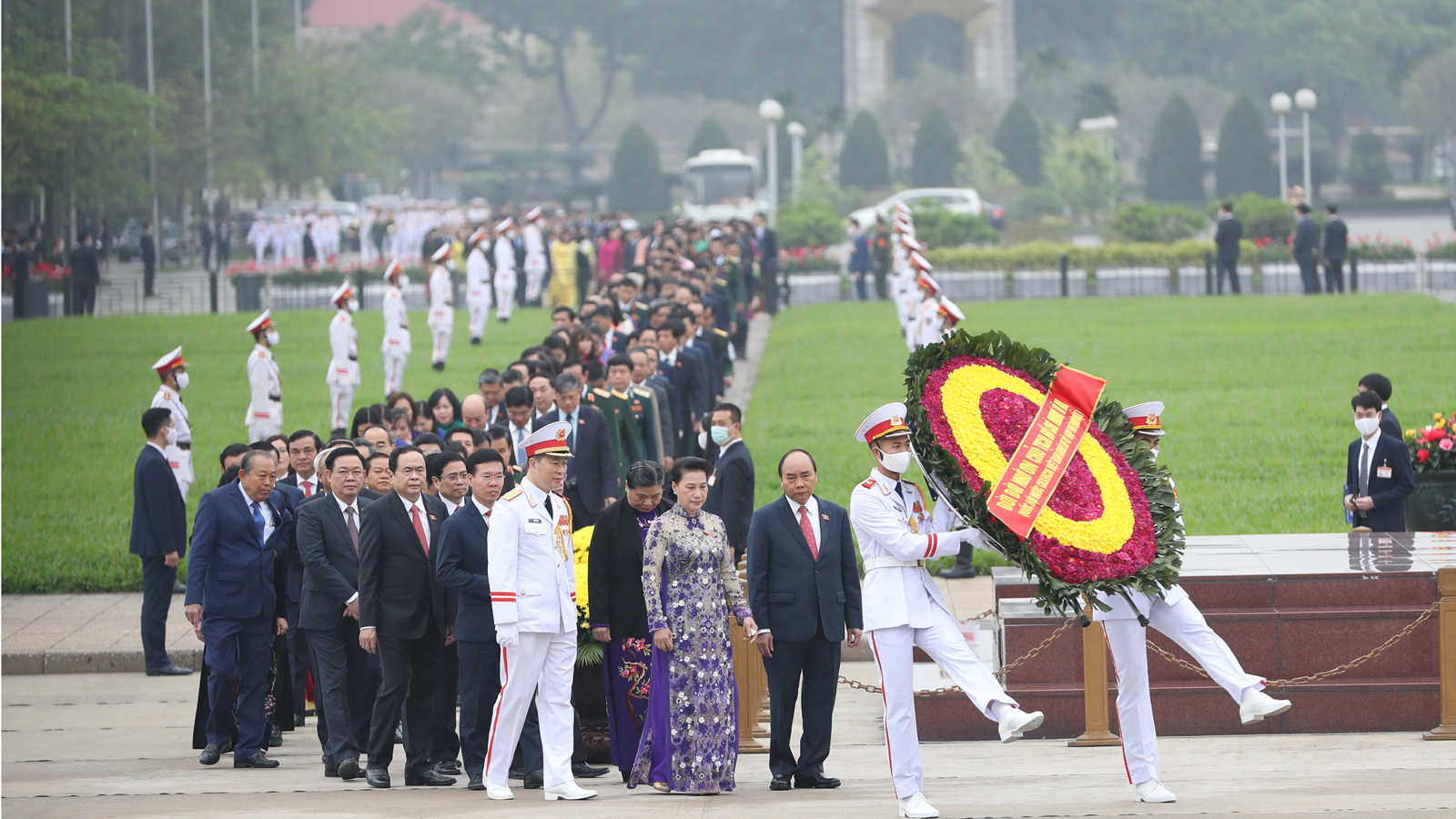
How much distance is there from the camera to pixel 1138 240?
4081cm

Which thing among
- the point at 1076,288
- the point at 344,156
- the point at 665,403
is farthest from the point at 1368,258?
the point at 344,156

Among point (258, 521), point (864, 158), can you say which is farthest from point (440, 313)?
Result: point (864, 158)

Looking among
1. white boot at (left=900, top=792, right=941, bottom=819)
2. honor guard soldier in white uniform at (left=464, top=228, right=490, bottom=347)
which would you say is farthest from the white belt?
honor guard soldier in white uniform at (left=464, top=228, right=490, bottom=347)

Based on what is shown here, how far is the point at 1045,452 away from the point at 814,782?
6.67 ft

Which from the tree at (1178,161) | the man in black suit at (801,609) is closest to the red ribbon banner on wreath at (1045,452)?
the man in black suit at (801,609)

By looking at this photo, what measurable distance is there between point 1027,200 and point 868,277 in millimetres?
23990

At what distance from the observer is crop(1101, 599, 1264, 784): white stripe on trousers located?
745cm

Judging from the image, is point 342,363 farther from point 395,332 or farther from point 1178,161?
point 1178,161

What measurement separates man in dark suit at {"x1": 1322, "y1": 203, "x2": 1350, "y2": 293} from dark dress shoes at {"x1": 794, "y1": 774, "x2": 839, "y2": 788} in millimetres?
24579

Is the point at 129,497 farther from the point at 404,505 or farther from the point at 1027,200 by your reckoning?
the point at 1027,200

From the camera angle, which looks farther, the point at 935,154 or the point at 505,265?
the point at 935,154

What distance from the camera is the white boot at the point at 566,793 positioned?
7777mm

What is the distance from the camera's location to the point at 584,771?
8484 millimetres

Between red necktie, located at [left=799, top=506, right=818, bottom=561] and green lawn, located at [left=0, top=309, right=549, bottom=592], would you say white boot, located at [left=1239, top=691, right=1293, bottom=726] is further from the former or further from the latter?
green lawn, located at [left=0, top=309, right=549, bottom=592]
